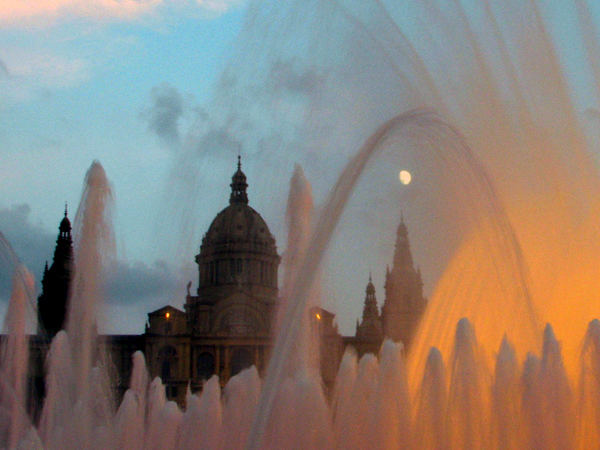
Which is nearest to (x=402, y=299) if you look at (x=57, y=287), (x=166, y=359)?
(x=166, y=359)

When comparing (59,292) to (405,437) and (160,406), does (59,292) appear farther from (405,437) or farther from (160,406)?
(405,437)

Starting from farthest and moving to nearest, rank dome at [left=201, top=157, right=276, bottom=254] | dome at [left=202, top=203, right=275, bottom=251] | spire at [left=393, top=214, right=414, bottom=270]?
dome at [left=202, top=203, right=275, bottom=251], dome at [left=201, top=157, right=276, bottom=254], spire at [left=393, top=214, right=414, bottom=270]

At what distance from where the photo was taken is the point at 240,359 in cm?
9525

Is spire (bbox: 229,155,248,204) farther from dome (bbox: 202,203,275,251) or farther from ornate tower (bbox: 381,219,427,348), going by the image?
ornate tower (bbox: 381,219,427,348)

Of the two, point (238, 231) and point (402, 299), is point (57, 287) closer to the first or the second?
point (238, 231)

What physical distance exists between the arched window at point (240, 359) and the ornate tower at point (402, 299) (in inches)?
503

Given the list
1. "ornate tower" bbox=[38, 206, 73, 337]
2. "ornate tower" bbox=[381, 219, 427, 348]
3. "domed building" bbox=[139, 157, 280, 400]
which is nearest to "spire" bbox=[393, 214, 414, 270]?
"ornate tower" bbox=[381, 219, 427, 348]

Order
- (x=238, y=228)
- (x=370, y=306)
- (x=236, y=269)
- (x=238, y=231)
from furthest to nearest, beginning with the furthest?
(x=238, y=228)
(x=238, y=231)
(x=236, y=269)
(x=370, y=306)

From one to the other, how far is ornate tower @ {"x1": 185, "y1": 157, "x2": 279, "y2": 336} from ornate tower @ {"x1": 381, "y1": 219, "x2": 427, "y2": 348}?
1186 centimetres

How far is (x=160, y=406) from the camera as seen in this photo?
37219 millimetres

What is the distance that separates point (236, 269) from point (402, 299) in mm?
24160

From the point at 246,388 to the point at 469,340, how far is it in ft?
34.0

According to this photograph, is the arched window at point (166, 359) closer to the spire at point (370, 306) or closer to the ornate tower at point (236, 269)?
the ornate tower at point (236, 269)

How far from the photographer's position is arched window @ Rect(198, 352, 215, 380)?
9425 cm
